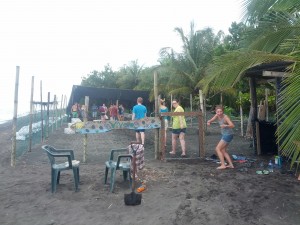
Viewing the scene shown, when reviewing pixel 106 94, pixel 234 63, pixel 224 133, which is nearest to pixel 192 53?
pixel 106 94

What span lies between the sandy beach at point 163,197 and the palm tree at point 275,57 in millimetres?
1043

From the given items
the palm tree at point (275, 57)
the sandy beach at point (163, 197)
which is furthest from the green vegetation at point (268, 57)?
the sandy beach at point (163, 197)

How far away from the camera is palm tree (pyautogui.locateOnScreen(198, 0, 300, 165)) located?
2.91 m

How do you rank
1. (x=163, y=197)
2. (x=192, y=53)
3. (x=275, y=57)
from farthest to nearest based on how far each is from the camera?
(x=192, y=53), (x=163, y=197), (x=275, y=57)

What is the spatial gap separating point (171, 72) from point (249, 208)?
13486 millimetres

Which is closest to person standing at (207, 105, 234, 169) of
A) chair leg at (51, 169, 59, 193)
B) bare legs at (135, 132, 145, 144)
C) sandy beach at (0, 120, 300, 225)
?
sandy beach at (0, 120, 300, 225)

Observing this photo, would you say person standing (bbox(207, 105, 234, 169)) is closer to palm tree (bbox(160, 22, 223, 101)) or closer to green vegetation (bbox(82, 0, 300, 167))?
green vegetation (bbox(82, 0, 300, 167))

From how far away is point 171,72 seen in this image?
17219 mm

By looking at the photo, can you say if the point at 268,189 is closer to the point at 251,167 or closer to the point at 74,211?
the point at 251,167

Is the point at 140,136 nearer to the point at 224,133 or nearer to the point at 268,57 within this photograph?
the point at 224,133

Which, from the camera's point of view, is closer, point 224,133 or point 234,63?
point 234,63

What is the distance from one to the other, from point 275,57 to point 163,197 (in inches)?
115

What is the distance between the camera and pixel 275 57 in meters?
3.85

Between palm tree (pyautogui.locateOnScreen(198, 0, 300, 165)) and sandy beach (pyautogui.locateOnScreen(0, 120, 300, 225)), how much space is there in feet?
3.42
